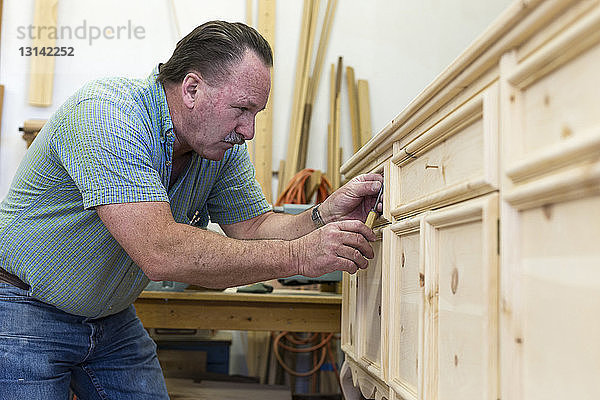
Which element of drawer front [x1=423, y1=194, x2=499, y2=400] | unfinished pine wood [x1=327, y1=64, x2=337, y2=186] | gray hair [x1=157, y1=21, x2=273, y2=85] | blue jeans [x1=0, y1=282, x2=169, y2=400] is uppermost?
unfinished pine wood [x1=327, y1=64, x2=337, y2=186]

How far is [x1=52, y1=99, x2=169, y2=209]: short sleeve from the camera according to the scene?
1.32 metres

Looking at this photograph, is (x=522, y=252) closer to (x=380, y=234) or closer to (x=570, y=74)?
(x=570, y=74)

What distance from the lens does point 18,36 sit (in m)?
3.66

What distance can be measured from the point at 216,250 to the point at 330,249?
0.80 feet

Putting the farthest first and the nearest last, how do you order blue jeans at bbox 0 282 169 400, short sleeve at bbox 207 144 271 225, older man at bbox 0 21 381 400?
short sleeve at bbox 207 144 271 225
blue jeans at bbox 0 282 169 400
older man at bbox 0 21 381 400

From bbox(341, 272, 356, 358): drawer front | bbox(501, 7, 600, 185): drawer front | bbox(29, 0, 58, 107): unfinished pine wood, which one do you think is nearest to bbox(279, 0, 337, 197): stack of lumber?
bbox(29, 0, 58, 107): unfinished pine wood

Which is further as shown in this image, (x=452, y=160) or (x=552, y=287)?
(x=452, y=160)

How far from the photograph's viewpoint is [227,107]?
152cm

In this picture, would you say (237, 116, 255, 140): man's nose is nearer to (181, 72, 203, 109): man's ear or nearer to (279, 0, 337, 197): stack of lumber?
(181, 72, 203, 109): man's ear

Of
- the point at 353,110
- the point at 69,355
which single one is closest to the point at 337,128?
the point at 353,110

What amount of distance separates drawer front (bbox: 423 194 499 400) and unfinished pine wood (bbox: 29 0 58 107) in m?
3.02

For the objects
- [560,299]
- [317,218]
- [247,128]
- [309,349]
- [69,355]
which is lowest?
[309,349]

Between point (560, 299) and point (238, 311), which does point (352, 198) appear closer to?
point (560, 299)

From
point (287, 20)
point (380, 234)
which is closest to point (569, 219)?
point (380, 234)
